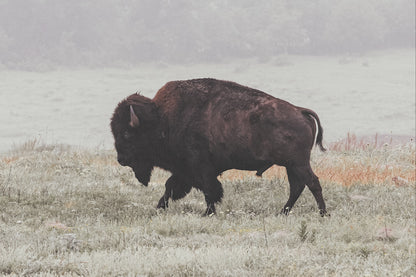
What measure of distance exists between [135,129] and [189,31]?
4805cm

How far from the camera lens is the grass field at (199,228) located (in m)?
4.83

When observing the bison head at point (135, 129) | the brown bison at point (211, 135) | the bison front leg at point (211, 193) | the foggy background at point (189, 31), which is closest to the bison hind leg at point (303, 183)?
the brown bison at point (211, 135)

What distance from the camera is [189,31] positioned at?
54875 mm

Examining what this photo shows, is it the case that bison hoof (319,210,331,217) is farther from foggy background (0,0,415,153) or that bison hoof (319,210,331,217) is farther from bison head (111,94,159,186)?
foggy background (0,0,415,153)

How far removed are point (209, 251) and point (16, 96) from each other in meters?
42.4

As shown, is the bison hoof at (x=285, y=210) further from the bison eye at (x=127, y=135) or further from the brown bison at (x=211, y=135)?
the bison eye at (x=127, y=135)

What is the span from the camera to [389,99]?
147ft

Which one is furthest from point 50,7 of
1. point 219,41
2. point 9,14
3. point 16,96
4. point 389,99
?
point 389,99

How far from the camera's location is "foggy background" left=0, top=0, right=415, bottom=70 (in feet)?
171

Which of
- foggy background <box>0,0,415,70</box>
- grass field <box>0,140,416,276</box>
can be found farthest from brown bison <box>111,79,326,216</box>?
foggy background <box>0,0,415,70</box>

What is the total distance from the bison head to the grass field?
679 millimetres

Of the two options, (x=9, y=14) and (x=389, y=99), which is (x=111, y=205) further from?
(x=9, y=14)

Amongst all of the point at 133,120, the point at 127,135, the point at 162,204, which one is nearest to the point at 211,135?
the point at 133,120

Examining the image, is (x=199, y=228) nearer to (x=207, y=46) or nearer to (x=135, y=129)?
(x=135, y=129)
